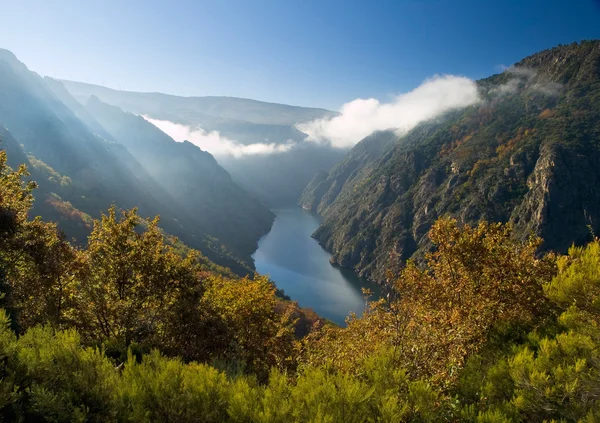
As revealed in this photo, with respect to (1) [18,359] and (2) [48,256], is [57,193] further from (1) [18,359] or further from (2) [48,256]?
(1) [18,359]

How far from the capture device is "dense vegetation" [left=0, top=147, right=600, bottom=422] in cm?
766

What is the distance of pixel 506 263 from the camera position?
17.0m

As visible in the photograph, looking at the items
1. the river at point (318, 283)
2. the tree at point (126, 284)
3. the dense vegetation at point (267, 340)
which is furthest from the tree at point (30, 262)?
the river at point (318, 283)

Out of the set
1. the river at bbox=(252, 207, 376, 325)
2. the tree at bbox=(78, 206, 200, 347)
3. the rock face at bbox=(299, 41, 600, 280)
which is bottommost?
the river at bbox=(252, 207, 376, 325)

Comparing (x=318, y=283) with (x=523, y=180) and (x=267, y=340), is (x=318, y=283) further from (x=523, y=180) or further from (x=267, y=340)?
(x=267, y=340)

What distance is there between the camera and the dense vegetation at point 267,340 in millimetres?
7664

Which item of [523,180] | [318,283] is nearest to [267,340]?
[318,283]

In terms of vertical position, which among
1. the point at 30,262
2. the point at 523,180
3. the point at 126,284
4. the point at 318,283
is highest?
the point at 523,180

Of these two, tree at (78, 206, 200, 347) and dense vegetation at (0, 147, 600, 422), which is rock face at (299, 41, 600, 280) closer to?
dense vegetation at (0, 147, 600, 422)

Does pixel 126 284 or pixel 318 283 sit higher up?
pixel 126 284

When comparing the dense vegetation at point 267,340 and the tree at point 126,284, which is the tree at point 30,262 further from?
the tree at point 126,284

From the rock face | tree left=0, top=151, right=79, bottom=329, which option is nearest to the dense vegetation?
tree left=0, top=151, right=79, bottom=329

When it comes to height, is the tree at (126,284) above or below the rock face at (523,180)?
below

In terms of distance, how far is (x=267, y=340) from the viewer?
67.5 ft
